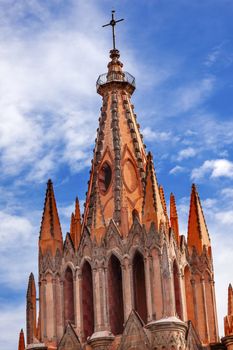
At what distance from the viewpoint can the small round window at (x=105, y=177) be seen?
37.5 m

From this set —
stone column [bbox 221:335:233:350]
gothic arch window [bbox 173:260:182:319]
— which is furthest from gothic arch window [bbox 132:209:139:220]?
stone column [bbox 221:335:233:350]

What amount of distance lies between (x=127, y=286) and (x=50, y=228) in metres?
4.22

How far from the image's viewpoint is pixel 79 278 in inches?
1412

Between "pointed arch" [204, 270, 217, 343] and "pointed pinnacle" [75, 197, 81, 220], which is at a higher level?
"pointed pinnacle" [75, 197, 81, 220]

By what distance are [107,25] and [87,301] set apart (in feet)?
38.9

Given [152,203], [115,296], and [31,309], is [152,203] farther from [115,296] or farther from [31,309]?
[31,309]

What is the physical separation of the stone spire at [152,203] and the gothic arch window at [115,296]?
191 cm

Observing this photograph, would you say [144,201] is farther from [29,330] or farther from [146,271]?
[29,330]

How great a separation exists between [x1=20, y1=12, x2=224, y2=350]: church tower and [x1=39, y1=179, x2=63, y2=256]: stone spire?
38mm

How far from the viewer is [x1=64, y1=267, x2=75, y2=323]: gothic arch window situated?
117ft

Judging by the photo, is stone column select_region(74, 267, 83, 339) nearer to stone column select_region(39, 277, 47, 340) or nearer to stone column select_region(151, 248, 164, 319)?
stone column select_region(39, 277, 47, 340)

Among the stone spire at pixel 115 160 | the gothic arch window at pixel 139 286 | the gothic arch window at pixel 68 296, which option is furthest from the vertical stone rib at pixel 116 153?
the gothic arch window at pixel 68 296

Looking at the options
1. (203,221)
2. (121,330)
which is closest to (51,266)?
(121,330)

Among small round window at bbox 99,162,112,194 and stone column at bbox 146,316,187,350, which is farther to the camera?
small round window at bbox 99,162,112,194
